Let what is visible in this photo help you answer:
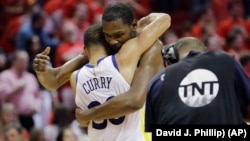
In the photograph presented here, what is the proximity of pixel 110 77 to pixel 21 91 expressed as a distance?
17.3 ft

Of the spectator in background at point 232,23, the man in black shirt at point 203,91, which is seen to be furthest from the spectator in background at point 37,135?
the man in black shirt at point 203,91

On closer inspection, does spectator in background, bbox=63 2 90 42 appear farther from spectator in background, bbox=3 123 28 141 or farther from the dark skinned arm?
the dark skinned arm

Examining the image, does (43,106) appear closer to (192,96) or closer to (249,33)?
(249,33)

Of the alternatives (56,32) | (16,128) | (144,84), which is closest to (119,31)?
(144,84)

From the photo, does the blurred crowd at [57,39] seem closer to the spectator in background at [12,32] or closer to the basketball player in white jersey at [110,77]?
the spectator in background at [12,32]

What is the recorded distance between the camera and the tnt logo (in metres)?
5.02

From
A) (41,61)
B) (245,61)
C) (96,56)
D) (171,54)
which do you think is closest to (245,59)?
(245,61)

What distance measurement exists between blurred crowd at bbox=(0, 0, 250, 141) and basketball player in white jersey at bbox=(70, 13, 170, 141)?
3.46 meters

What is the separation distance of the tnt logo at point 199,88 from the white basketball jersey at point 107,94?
1.00 m

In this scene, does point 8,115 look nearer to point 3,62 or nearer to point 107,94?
point 3,62

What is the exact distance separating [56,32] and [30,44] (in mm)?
1170

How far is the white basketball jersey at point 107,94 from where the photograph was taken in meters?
6.00

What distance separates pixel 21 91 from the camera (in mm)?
11109
